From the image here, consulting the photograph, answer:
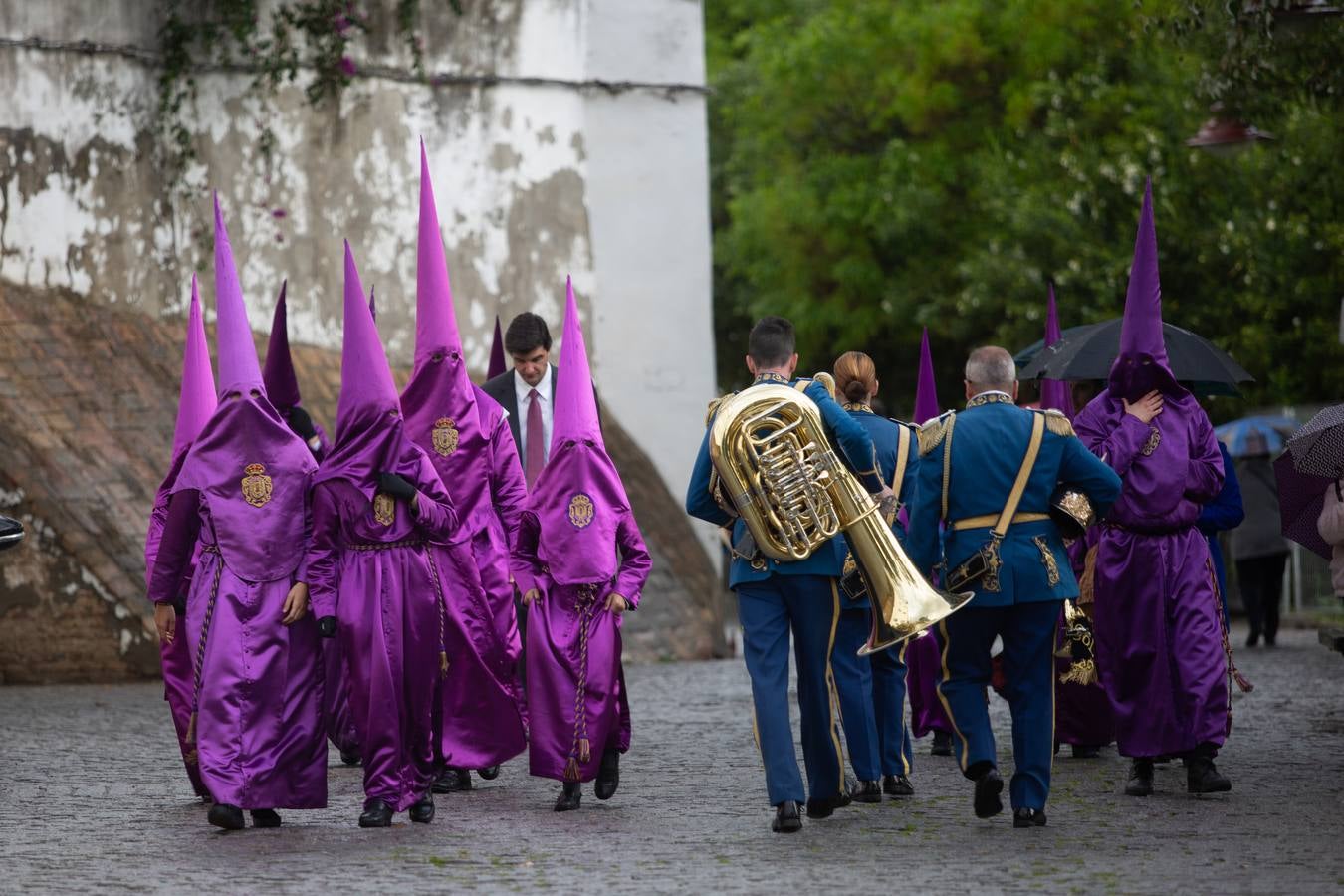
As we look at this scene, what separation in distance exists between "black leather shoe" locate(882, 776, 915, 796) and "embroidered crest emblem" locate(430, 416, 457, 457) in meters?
2.47

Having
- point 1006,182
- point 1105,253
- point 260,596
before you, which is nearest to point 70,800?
point 260,596

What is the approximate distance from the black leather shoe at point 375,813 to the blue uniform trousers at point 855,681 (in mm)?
1897

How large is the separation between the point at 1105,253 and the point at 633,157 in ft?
27.0

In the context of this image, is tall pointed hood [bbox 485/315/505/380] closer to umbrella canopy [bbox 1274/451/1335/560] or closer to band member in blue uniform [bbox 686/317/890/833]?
band member in blue uniform [bbox 686/317/890/833]

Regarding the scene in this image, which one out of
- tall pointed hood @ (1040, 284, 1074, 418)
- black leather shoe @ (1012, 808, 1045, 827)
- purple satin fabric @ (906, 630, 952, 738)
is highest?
tall pointed hood @ (1040, 284, 1074, 418)

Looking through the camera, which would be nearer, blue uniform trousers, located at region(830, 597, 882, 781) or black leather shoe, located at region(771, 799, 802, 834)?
black leather shoe, located at region(771, 799, 802, 834)

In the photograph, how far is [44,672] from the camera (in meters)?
15.7

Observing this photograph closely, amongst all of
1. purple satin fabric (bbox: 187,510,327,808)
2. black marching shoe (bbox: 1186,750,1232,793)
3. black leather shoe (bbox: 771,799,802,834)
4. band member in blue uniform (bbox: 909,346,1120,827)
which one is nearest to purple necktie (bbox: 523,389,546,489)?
purple satin fabric (bbox: 187,510,327,808)

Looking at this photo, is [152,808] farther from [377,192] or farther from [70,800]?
[377,192]

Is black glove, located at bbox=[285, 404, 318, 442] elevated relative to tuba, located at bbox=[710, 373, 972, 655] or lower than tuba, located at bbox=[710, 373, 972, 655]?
elevated

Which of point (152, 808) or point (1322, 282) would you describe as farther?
point (1322, 282)

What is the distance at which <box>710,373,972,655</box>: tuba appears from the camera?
8641 mm

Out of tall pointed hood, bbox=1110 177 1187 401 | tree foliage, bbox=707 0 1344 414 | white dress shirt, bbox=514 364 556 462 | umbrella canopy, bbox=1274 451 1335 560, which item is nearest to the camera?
tall pointed hood, bbox=1110 177 1187 401

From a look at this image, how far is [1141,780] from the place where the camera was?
32.5 ft
